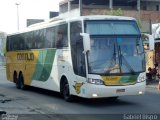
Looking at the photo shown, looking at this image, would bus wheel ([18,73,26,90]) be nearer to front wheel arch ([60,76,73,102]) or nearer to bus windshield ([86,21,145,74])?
front wheel arch ([60,76,73,102])

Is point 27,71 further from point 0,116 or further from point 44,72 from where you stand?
point 0,116

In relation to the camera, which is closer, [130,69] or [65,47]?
[130,69]

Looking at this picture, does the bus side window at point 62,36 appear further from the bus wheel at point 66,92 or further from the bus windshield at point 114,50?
the bus windshield at point 114,50

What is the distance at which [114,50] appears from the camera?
15.7 m

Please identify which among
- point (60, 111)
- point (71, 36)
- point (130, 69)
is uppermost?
point (71, 36)

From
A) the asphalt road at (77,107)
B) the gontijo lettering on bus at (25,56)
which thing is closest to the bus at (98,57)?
the asphalt road at (77,107)

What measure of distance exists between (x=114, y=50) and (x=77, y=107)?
7.88 ft

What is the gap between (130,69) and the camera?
15680mm

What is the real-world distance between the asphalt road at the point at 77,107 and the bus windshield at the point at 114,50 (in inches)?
52.7

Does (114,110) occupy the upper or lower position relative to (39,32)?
lower

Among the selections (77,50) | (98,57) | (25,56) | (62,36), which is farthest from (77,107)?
(25,56)

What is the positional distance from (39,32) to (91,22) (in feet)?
18.3

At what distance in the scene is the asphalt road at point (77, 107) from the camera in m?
13.6

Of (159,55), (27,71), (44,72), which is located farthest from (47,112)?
(159,55)
